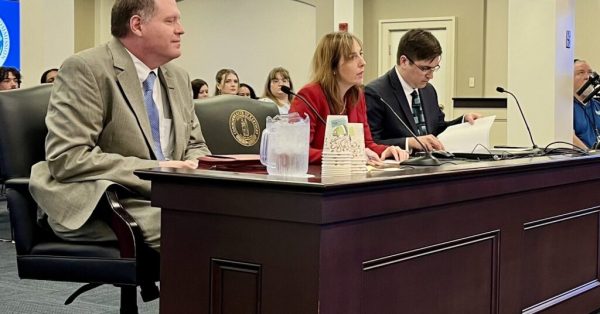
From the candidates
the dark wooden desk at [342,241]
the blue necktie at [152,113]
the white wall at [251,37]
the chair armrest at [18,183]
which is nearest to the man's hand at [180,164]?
the dark wooden desk at [342,241]

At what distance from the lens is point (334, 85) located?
314cm

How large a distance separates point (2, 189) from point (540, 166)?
19.6 feet

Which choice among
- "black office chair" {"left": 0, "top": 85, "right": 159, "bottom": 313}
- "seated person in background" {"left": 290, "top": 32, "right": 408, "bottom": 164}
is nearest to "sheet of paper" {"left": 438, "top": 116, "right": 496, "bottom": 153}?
"seated person in background" {"left": 290, "top": 32, "right": 408, "bottom": 164}

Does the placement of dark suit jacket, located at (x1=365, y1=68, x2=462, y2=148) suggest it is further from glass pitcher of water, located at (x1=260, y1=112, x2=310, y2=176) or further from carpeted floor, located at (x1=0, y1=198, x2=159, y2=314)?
glass pitcher of water, located at (x1=260, y1=112, x2=310, y2=176)

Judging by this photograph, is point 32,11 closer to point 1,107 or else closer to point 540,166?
point 1,107

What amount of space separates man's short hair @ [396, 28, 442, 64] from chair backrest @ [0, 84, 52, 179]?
5.57 ft

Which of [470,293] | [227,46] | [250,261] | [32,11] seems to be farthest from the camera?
[227,46]

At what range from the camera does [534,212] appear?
2.68 m

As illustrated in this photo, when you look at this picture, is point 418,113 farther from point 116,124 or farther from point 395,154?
point 116,124

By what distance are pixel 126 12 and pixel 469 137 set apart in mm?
1464

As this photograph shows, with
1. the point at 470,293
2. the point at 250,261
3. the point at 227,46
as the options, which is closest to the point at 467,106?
the point at 227,46

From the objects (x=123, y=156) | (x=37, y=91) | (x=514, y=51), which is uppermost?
(x=514, y=51)

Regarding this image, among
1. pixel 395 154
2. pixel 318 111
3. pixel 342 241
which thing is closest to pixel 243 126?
pixel 318 111

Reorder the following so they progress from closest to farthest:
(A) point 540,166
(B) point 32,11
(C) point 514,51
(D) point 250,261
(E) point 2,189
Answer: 1. (D) point 250,261
2. (A) point 540,166
3. (C) point 514,51
4. (B) point 32,11
5. (E) point 2,189
